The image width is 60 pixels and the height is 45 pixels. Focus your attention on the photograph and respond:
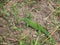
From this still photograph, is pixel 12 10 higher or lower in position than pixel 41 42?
higher

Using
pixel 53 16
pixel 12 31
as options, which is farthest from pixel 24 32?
pixel 53 16

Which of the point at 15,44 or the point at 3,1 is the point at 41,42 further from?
the point at 3,1

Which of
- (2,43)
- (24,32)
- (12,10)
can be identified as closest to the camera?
(2,43)

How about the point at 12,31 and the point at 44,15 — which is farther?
the point at 44,15

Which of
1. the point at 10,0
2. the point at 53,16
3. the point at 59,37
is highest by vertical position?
the point at 10,0

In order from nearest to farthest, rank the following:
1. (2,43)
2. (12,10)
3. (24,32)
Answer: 1. (2,43)
2. (24,32)
3. (12,10)

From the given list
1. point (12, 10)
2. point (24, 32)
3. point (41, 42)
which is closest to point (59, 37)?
point (41, 42)
